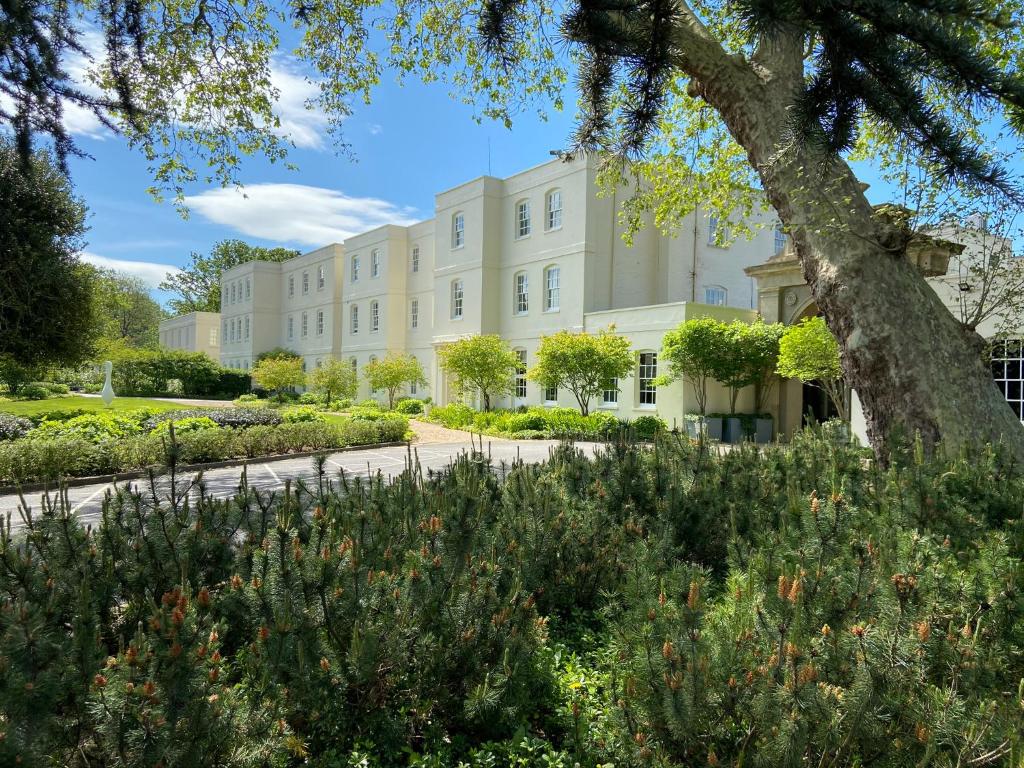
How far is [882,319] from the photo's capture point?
509cm

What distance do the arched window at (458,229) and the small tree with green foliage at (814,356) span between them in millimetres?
16630

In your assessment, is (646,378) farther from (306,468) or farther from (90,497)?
(90,497)

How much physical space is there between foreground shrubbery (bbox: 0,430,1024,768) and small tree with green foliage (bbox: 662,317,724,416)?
15.6 meters

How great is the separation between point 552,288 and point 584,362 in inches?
243

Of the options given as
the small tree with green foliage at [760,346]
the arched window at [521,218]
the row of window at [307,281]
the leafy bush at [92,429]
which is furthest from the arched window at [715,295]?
Answer: the row of window at [307,281]

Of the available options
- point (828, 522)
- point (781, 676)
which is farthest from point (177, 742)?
point (828, 522)

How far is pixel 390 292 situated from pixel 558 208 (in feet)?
41.6

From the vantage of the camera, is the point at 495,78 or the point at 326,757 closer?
the point at 326,757

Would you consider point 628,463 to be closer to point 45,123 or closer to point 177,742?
point 177,742

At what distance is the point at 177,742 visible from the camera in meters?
1.64

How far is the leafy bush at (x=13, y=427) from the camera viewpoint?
45.1 feet

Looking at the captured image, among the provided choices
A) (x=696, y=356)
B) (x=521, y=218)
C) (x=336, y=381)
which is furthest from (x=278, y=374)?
(x=696, y=356)

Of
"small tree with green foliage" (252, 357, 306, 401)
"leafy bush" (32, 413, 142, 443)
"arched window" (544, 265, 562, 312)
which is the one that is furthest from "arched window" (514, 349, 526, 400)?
"leafy bush" (32, 413, 142, 443)

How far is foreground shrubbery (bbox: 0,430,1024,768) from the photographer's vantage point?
5.63ft
